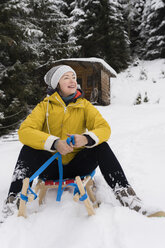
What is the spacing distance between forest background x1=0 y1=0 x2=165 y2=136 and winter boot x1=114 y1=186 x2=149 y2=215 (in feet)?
17.8

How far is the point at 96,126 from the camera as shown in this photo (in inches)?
77.0

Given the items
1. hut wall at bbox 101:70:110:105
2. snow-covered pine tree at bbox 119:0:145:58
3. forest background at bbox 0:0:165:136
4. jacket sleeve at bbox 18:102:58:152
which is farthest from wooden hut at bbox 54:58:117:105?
snow-covered pine tree at bbox 119:0:145:58

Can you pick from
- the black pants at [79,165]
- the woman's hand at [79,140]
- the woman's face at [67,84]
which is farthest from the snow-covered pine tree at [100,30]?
the woman's hand at [79,140]

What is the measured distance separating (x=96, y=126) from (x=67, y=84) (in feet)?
1.94

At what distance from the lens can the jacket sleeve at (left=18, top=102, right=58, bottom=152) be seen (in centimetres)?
173

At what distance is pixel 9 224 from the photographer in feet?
5.06

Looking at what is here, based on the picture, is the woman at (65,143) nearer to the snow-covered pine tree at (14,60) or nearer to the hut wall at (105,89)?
the snow-covered pine tree at (14,60)

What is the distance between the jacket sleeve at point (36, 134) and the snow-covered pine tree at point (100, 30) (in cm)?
1724

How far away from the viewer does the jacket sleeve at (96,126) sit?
1.77 m

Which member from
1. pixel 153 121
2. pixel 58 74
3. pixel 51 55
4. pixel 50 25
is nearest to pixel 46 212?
pixel 58 74

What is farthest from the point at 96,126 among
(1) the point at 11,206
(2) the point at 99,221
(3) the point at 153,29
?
(3) the point at 153,29

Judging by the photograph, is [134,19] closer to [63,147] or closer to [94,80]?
[94,80]

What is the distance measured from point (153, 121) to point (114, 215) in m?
5.45

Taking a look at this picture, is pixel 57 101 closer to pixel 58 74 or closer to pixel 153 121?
pixel 58 74
